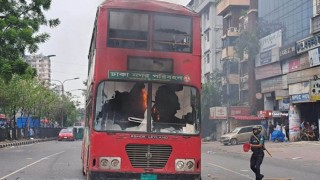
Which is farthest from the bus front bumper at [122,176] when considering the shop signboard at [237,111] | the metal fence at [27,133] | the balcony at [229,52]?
the balcony at [229,52]

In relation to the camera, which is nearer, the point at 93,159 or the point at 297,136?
the point at 93,159

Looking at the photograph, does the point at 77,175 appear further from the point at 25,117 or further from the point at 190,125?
the point at 25,117

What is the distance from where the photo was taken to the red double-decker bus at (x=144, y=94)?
870 centimetres

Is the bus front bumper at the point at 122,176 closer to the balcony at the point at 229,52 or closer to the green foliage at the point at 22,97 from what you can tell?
the green foliage at the point at 22,97

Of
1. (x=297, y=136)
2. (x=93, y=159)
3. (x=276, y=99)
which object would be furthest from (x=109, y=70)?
(x=276, y=99)

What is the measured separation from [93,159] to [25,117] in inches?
1901

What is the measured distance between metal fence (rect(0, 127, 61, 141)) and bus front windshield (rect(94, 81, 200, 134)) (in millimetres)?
35954

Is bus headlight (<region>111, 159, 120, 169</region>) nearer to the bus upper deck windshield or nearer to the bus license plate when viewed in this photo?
the bus license plate

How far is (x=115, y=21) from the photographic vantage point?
907 cm

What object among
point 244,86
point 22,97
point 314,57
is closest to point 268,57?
point 244,86

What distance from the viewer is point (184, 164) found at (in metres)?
8.86

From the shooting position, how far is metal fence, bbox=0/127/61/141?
43.7 meters

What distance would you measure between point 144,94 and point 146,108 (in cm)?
29

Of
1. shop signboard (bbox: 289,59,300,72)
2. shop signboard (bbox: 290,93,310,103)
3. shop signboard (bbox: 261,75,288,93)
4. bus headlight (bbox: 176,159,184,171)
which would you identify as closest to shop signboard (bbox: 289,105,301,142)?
shop signboard (bbox: 290,93,310,103)
